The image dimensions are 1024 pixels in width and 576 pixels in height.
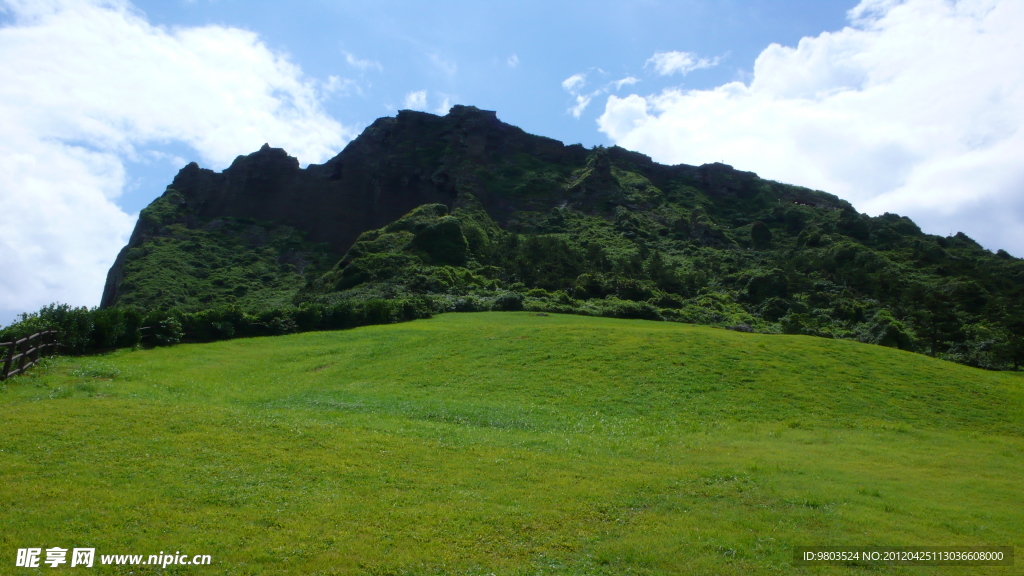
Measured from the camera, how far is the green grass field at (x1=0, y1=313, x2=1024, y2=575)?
9.47m

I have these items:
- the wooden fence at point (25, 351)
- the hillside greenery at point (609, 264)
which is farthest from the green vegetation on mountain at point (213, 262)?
the wooden fence at point (25, 351)

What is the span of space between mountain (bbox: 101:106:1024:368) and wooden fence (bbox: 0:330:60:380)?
2286 cm

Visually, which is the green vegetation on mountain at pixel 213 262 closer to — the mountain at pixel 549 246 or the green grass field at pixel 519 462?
the mountain at pixel 549 246

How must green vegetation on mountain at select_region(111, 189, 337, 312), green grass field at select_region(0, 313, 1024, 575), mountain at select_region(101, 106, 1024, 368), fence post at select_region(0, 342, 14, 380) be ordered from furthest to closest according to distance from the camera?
green vegetation on mountain at select_region(111, 189, 337, 312), mountain at select_region(101, 106, 1024, 368), fence post at select_region(0, 342, 14, 380), green grass field at select_region(0, 313, 1024, 575)

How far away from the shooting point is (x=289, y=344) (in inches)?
1538

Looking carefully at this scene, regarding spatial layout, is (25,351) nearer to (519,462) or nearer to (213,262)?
(519,462)

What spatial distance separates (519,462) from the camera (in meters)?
15.0

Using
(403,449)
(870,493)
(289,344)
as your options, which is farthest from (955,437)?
(289,344)

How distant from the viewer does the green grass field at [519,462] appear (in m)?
9.47

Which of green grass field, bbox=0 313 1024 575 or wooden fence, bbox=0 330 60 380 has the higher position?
wooden fence, bbox=0 330 60 380

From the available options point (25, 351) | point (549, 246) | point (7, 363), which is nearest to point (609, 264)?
point (549, 246)

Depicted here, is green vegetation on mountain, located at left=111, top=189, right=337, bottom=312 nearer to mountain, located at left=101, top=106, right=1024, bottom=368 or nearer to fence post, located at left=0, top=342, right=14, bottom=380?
mountain, located at left=101, top=106, right=1024, bottom=368

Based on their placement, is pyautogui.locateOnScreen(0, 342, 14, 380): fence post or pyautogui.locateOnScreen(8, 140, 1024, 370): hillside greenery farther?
pyautogui.locateOnScreen(8, 140, 1024, 370): hillside greenery

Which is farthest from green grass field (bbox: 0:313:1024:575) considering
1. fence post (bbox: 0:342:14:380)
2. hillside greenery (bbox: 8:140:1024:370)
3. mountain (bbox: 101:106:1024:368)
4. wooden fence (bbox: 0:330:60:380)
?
mountain (bbox: 101:106:1024:368)
